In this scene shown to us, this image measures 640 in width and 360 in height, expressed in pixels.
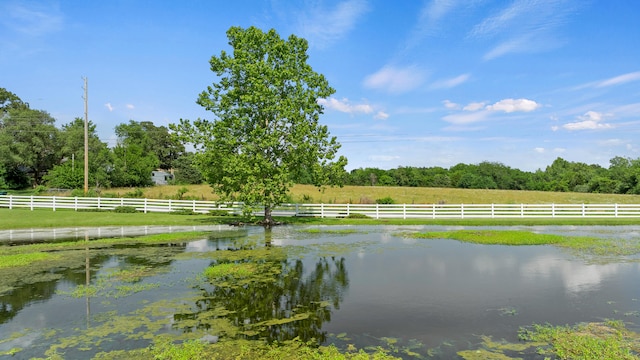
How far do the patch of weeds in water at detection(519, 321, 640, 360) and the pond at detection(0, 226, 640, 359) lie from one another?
382 millimetres

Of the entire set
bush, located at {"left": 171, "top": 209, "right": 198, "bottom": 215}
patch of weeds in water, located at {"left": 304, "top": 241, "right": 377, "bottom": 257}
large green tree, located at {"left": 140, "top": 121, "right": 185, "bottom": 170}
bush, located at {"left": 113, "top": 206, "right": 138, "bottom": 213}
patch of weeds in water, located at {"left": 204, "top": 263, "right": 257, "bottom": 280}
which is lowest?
patch of weeds in water, located at {"left": 204, "top": 263, "right": 257, "bottom": 280}

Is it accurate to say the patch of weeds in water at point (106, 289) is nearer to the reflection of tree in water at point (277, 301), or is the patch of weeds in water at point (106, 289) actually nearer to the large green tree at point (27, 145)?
the reflection of tree in water at point (277, 301)

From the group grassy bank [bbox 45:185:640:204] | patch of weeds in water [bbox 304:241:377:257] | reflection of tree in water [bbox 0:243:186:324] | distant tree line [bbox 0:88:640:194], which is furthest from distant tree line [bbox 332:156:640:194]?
reflection of tree in water [bbox 0:243:186:324]

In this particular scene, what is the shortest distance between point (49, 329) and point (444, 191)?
209 ft

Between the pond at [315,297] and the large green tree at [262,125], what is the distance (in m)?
9.40

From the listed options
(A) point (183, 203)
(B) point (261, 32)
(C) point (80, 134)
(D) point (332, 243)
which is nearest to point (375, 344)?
(D) point (332, 243)

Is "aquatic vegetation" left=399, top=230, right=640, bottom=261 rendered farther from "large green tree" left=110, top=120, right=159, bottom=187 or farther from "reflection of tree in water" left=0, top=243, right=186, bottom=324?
"large green tree" left=110, top=120, right=159, bottom=187

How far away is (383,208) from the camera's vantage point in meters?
35.4

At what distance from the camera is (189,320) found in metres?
8.86

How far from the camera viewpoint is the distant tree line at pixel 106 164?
6669cm

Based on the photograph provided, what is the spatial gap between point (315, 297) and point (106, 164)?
245ft

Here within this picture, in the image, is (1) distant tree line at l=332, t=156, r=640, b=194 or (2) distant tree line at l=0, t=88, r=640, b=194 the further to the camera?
(1) distant tree line at l=332, t=156, r=640, b=194

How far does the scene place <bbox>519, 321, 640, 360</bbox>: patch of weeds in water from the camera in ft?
22.2

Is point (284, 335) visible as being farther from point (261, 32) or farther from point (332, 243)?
point (261, 32)
